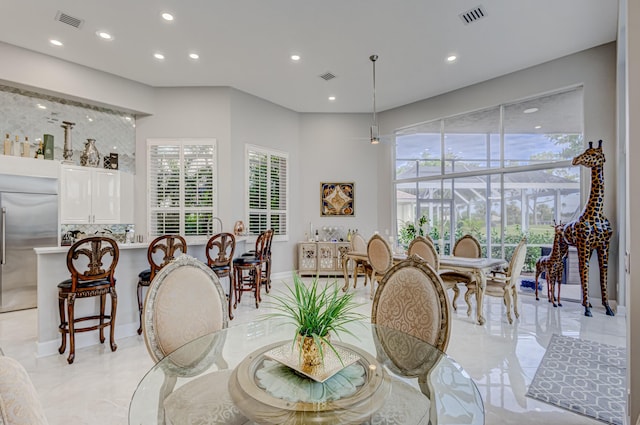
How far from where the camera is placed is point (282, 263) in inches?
266

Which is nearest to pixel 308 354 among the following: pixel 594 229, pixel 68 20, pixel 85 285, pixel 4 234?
pixel 85 285

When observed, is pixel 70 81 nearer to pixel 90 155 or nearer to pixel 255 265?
pixel 90 155

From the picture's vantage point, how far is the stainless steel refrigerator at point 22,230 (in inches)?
168

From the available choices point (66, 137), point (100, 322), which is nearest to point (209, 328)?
point (100, 322)

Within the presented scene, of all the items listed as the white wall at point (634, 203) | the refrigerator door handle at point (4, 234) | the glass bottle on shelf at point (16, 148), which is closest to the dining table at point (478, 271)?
the white wall at point (634, 203)

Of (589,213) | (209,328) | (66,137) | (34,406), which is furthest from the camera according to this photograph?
(66,137)

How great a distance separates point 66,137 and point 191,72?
7.24ft

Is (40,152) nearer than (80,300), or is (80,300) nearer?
(80,300)

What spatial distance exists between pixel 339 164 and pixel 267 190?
186 cm

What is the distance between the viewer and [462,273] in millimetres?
4211

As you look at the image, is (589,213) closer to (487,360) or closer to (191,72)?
(487,360)

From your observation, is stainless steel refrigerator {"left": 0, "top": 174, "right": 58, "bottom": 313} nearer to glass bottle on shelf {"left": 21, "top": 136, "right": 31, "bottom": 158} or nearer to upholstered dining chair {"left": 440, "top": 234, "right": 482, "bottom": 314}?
glass bottle on shelf {"left": 21, "top": 136, "right": 31, "bottom": 158}

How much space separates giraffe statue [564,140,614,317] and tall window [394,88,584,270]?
76cm

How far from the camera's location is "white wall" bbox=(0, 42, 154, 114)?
4.38 m
